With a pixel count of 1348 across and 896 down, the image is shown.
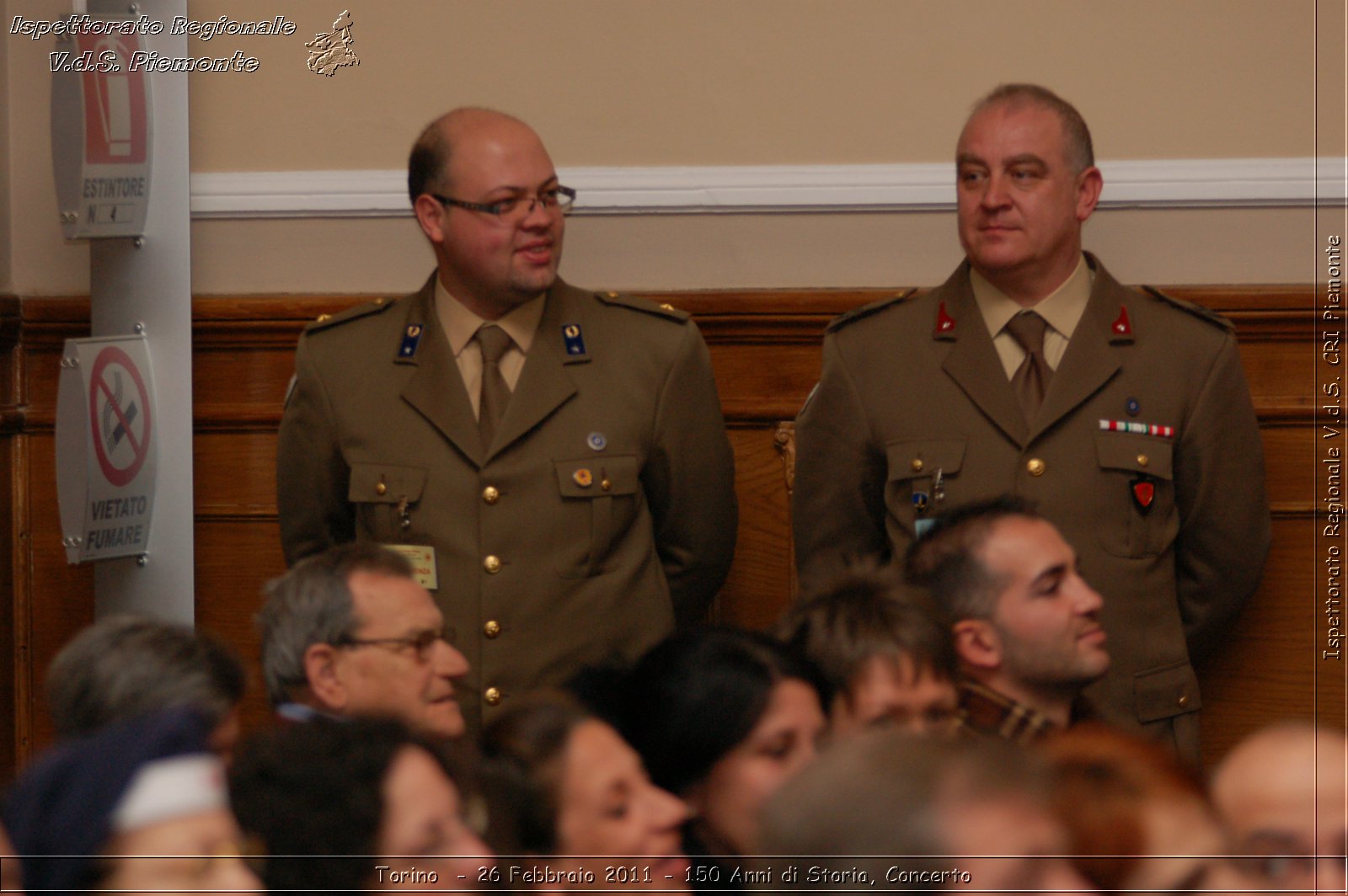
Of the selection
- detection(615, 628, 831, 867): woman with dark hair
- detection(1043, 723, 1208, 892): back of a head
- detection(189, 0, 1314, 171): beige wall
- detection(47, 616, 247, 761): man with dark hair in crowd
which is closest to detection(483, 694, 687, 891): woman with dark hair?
detection(615, 628, 831, 867): woman with dark hair

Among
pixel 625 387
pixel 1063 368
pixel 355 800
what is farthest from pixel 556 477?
pixel 355 800

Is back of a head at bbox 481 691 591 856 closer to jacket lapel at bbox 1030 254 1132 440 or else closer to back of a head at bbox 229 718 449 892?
back of a head at bbox 229 718 449 892

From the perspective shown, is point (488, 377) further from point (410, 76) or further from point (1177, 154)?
point (1177, 154)

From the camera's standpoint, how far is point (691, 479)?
3.22 metres

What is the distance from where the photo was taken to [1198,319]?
→ 126 inches

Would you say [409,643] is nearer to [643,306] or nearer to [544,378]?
[544,378]

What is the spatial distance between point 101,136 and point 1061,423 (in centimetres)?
208

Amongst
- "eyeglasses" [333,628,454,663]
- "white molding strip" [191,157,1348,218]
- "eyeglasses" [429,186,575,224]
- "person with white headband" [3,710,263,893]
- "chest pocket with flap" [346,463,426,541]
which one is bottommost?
"person with white headband" [3,710,263,893]

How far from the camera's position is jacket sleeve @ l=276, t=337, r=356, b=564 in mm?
3207

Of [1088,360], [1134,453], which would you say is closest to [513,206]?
[1088,360]

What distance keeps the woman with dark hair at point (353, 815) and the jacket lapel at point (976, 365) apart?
1.64m

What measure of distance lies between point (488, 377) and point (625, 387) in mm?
263

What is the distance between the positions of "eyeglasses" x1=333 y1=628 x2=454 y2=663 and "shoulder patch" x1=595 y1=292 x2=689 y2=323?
0.99 metres

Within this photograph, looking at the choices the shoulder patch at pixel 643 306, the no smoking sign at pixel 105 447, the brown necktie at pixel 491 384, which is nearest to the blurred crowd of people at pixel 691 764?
the brown necktie at pixel 491 384
